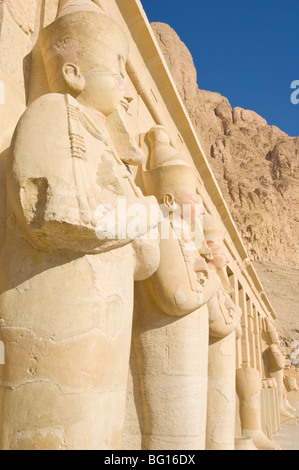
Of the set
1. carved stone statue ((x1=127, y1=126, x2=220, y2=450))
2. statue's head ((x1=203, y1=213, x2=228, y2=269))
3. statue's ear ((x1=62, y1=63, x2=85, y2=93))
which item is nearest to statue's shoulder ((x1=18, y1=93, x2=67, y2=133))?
statue's ear ((x1=62, y1=63, x2=85, y2=93))

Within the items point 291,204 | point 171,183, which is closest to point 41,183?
A: point 171,183

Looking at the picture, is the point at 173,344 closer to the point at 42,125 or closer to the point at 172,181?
the point at 172,181

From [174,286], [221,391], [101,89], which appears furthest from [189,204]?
[221,391]

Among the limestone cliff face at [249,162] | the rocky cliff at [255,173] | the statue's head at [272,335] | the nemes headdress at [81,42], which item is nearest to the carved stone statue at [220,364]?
the nemes headdress at [81,42]

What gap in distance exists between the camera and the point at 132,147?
231 centimetres

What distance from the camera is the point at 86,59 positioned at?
219cm

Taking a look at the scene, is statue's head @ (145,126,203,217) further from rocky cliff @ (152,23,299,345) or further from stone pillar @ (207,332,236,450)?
rocky cliff @ (152,23,299,345)

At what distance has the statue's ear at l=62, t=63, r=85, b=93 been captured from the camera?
84.9 inches

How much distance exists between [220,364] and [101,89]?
8.00 feet

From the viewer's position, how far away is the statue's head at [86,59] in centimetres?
217

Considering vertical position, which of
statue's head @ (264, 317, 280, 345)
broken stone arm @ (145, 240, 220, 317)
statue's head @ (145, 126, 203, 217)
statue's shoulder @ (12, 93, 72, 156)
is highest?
statue's head @ (264, 317, 280, 345)

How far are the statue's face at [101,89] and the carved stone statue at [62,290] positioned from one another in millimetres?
265

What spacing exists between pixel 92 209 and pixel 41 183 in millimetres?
214

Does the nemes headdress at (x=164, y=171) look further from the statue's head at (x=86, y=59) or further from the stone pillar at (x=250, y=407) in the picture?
the stone pillar at (x=250, y=407)
